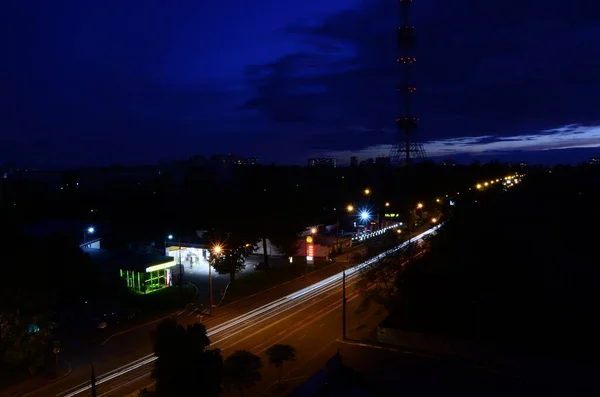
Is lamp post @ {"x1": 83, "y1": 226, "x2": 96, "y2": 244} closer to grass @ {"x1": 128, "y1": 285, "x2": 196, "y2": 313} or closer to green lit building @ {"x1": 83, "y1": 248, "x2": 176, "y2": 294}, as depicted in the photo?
green lit building @ {"x1": 83, "y1": 248, "x2": 176, "y2": 294}

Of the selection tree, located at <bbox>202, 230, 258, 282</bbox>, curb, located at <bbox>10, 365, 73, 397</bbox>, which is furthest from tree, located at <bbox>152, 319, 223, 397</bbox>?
tree, located at <bbox>202, 230, 258, 282</bbox>

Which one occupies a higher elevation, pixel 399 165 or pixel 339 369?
pixel 399 165

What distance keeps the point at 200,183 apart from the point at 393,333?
5391 centimetres

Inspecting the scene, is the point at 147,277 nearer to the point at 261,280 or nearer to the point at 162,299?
the point at 162,299

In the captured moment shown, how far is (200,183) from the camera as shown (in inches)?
2655

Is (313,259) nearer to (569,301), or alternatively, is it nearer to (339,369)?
(569,301)

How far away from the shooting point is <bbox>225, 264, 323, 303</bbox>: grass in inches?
964

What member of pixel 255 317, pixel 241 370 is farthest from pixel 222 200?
pixel 241 370

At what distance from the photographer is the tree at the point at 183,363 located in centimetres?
975

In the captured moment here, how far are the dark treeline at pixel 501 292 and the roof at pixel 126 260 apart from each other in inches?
Answer: 507

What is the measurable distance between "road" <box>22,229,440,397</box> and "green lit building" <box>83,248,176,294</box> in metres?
4.65

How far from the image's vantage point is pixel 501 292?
20.3m

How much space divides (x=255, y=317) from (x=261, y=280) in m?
6.42

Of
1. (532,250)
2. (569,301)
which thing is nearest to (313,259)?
(532,250)
